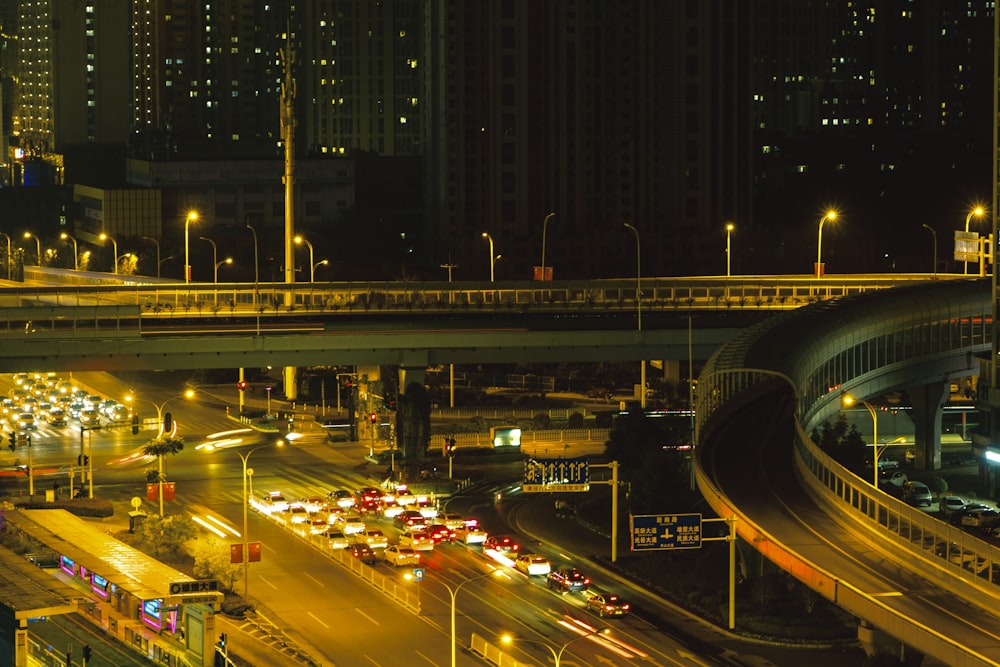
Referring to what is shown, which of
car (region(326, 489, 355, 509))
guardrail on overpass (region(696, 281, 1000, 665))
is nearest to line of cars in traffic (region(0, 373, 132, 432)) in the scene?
car (region(326, 489, 355, 509))

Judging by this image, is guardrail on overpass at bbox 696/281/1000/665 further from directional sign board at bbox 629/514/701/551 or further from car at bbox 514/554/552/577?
car at bbox 514/554/552/577

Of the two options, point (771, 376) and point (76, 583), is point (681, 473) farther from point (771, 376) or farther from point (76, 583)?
point (76, 583)

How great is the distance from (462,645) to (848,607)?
14909 mm

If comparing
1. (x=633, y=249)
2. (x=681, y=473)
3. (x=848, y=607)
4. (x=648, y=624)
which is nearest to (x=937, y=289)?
(x=681, y=473)

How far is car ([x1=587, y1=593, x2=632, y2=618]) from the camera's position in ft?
217

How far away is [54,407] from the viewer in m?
120

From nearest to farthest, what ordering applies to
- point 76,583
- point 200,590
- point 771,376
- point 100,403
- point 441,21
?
point 200,590
point 76,583
point 771,376
point 100,403
point 441,21

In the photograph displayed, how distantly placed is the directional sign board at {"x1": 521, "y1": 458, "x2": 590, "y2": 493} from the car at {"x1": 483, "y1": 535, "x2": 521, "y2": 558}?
5286mm

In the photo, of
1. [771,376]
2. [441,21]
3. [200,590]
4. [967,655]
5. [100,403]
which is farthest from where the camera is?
[441,21]

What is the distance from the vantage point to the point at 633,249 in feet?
602

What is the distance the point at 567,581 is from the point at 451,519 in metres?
13.0

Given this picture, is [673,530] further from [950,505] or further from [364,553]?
[950,505]

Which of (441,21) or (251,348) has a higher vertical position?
(441,21)

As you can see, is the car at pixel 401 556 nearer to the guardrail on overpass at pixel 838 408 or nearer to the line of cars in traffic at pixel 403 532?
the line of cars in traffic at pixel 403 532
